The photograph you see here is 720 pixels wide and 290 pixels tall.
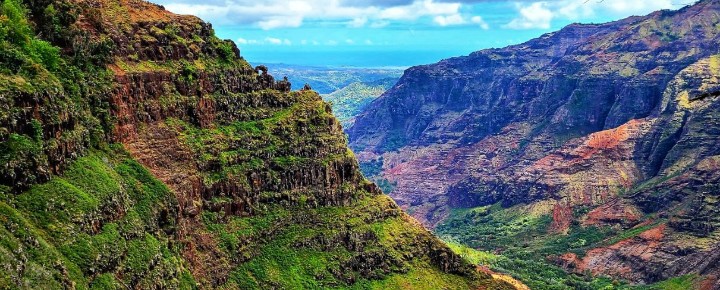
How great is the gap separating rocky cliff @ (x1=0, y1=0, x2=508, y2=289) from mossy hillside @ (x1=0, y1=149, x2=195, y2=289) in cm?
18

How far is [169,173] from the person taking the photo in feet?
343

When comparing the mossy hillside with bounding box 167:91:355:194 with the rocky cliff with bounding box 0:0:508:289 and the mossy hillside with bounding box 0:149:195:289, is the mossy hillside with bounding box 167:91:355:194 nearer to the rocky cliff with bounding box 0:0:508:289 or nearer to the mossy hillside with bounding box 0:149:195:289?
the rocky cliff with bounding box 0:0:508:289

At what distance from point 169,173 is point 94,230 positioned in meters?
25.8

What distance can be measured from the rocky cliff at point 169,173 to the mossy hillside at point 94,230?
176mm

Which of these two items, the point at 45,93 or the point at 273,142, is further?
the point at 273,142

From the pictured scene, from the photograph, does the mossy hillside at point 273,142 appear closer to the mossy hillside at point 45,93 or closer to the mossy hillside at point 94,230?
the mossy hillside at point 94,230

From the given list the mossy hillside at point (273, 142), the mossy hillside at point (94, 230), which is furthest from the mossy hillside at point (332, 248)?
the mossy hillside at point (94, 230)

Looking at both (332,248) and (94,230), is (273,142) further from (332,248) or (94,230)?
(94,230)

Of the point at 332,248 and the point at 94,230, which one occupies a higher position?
the point at 94,230

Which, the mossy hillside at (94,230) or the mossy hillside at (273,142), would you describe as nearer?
the mossy hillside at (94,230)

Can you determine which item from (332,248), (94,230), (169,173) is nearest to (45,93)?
(94,230)

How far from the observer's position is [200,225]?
354 ft

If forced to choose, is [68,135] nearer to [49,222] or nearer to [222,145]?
[49,222]

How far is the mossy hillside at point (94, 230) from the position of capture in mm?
66100
